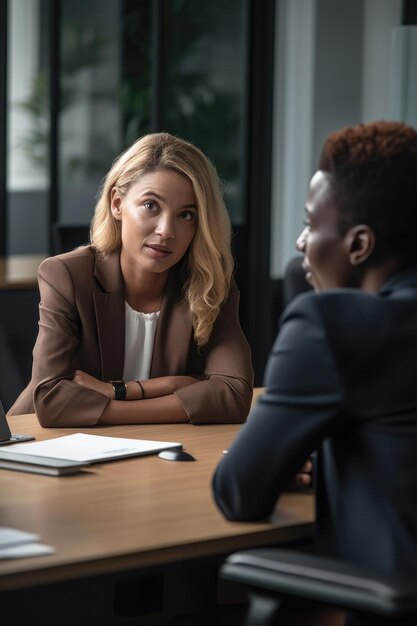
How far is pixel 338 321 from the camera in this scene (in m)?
1.82

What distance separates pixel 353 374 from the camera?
181 centimetres

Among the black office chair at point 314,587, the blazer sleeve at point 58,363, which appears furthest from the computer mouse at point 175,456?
the black office chair at point 314,587

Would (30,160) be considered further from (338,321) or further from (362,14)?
(338,321)

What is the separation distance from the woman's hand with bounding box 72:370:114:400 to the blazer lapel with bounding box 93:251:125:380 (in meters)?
0.10

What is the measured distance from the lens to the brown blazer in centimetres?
294

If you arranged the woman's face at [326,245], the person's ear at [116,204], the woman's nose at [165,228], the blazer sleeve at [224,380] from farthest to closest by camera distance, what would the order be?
the person's ear at [116,204] < the woman's nose at [165,228] < the blazer sleeve at [224,380] < the woman's face at [326,245]

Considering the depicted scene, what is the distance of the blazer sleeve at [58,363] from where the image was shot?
2898 millimetres

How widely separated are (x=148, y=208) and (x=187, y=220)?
0.11 m

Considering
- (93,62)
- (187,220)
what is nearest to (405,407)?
(187,220)

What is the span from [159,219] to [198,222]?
0.41ft

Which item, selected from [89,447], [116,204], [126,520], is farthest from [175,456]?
[116,204]

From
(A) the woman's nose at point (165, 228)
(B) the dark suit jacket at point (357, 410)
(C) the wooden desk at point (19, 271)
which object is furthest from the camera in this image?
(C) the wooden desk at point (19, 271)

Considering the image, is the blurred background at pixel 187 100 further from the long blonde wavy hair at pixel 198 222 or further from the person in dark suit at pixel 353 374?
the person in dark suit at pixel 353 374

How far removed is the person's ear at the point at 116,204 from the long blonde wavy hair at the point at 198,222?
0.05ft
